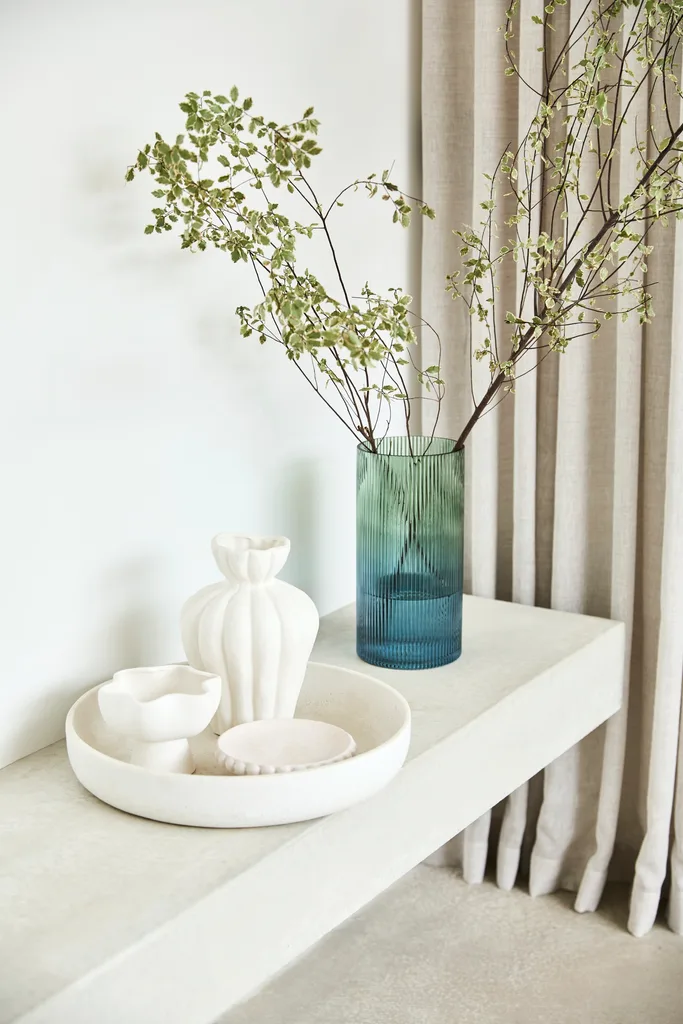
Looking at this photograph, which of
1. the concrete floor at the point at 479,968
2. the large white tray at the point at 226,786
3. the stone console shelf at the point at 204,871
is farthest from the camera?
the concrete floor at the point at 479,968

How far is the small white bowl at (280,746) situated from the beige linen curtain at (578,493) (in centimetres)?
66

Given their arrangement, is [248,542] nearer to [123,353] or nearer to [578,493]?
[123,353]

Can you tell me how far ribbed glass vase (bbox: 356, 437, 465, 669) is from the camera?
1347 millimetres

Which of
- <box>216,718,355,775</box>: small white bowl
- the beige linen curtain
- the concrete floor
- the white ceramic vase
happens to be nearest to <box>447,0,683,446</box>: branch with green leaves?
the beige linen curtain

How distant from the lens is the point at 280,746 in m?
1.06

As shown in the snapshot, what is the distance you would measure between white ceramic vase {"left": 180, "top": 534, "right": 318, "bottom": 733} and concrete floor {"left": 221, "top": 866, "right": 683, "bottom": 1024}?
0.57 metres

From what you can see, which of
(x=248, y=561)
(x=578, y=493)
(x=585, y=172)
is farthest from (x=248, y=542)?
(x=585, y=172)

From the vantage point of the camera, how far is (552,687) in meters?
1.37

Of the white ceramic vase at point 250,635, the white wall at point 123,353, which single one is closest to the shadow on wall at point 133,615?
the white wall at point 123,353

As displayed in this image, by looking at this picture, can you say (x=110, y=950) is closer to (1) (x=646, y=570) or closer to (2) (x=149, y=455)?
(2) (x=149, y=455)

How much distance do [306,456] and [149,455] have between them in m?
0.32

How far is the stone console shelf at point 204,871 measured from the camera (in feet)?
2.64

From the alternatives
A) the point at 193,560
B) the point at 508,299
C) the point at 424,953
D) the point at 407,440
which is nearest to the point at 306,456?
the point at 407,440

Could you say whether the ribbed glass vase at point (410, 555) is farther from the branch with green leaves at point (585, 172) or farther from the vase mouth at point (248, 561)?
the vase mouth at point (248, 561)
